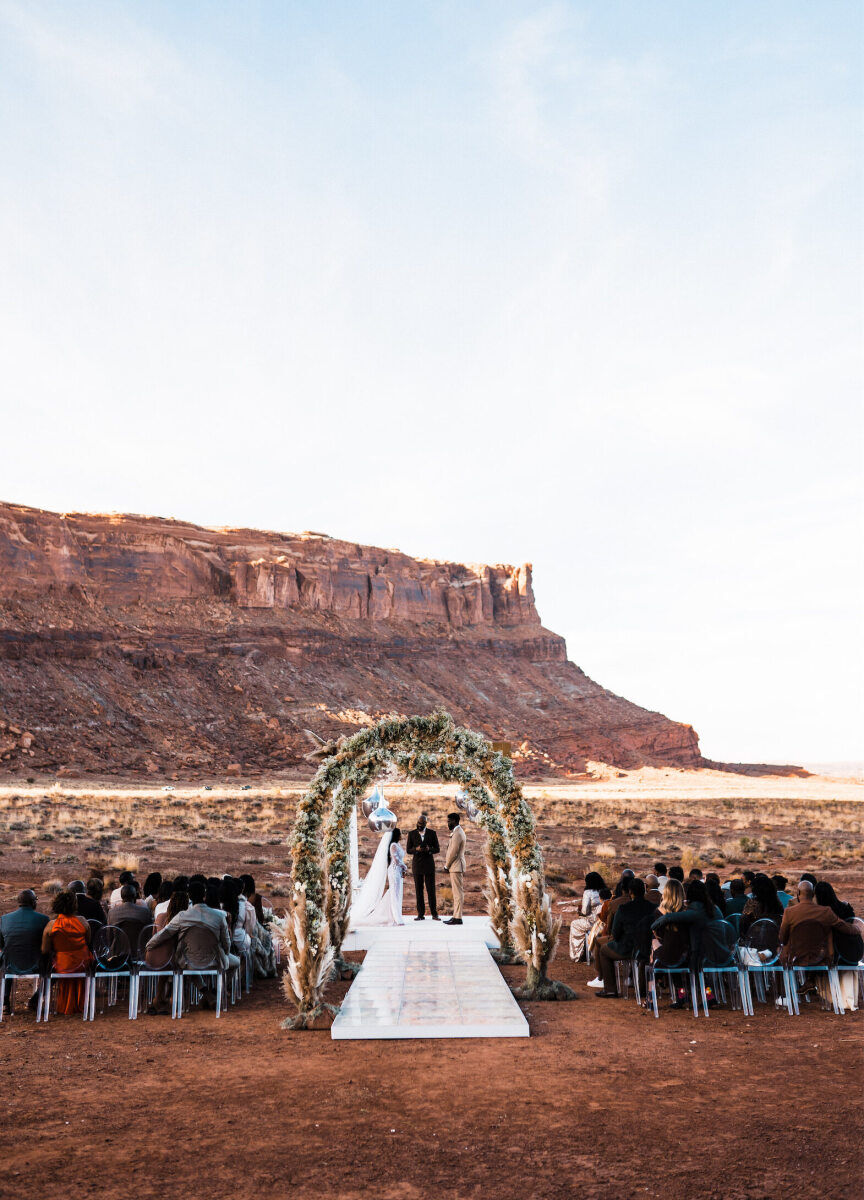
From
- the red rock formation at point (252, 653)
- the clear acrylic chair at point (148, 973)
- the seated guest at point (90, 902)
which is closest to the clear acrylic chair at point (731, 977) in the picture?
the clear acrylic chair at point (148, 973)

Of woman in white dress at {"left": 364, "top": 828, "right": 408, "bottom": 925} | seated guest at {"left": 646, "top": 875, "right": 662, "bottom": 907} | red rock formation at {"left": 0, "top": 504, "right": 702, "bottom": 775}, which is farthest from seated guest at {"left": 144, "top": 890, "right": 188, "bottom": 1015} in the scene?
red rock formation at {"left": 0, "top": 504, "right": 702, "bottom": 775}

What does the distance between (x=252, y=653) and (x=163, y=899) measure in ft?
240

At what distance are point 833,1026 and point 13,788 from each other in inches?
1797

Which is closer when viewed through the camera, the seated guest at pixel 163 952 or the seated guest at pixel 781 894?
the seated guest at pixel 163 952

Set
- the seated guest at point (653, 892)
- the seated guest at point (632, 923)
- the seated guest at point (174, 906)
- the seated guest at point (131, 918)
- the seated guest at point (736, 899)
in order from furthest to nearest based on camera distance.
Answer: the seated guest at point (653, 892)
the seated guest at point (736, 899)
the seated guest at point (131, 918)
the seated guest at point (174, 906)
the seated guest at point (632, 923)

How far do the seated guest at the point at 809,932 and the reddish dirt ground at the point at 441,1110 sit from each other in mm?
552

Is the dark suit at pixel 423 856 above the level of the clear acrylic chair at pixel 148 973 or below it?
above

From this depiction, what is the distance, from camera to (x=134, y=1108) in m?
6.01

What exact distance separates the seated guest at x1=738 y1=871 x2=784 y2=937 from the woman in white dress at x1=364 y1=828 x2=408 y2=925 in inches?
216

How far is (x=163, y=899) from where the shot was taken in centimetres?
1002

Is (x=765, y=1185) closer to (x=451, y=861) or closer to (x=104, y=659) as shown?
(x=451, y=861)

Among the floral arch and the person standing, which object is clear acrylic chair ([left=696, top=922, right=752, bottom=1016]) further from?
the person standing

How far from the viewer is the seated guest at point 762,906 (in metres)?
9.39

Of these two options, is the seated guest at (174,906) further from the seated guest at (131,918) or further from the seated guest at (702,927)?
the seated guest at (702,927)
